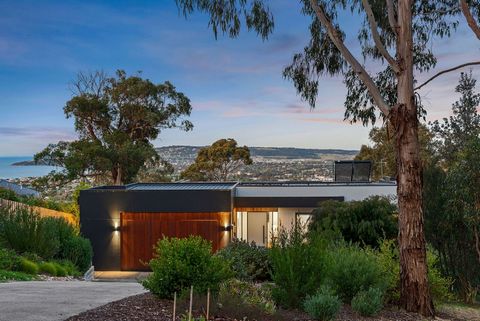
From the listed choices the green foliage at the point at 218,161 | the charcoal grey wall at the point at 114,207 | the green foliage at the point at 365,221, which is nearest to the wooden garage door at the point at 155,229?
the charcoal grey wall at the point at 114,207

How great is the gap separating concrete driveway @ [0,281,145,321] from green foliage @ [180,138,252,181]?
26.0 m

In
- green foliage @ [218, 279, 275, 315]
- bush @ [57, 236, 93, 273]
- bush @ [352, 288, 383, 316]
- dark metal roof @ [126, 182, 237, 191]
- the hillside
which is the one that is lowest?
bush @ [57, 236, 93, 273]

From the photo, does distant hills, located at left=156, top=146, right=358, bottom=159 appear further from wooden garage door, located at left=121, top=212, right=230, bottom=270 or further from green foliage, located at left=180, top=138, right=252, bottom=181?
wooden garage door, located at left=121, top=212, right=230, bottom=270

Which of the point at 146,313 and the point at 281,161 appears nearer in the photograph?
the point at 146,313

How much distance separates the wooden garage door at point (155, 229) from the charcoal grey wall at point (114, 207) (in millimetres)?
209

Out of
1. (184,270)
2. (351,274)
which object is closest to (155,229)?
(351,274)

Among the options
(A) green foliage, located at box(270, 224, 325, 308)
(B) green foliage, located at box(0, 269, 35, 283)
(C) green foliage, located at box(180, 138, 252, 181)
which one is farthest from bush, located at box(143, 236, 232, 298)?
(C) green foliage, located at box(180, 138, 252, 181)

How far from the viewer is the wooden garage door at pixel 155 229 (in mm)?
18734

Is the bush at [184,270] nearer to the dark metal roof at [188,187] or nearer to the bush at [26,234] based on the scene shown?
the bush at [26,234]

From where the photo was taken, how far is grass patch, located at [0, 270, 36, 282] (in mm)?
9745

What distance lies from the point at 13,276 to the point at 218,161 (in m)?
24.5

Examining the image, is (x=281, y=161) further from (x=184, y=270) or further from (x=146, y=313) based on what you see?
(x=146, y=313)

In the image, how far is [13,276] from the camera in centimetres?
1002

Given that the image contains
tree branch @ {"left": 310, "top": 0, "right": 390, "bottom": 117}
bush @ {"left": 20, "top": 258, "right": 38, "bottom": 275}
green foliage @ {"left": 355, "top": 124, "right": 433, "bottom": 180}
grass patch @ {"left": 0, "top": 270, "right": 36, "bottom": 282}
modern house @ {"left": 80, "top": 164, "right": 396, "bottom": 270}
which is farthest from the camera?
green foliage @ {"left": 355, "top": 124, "right": 433, "bottom": 180}
